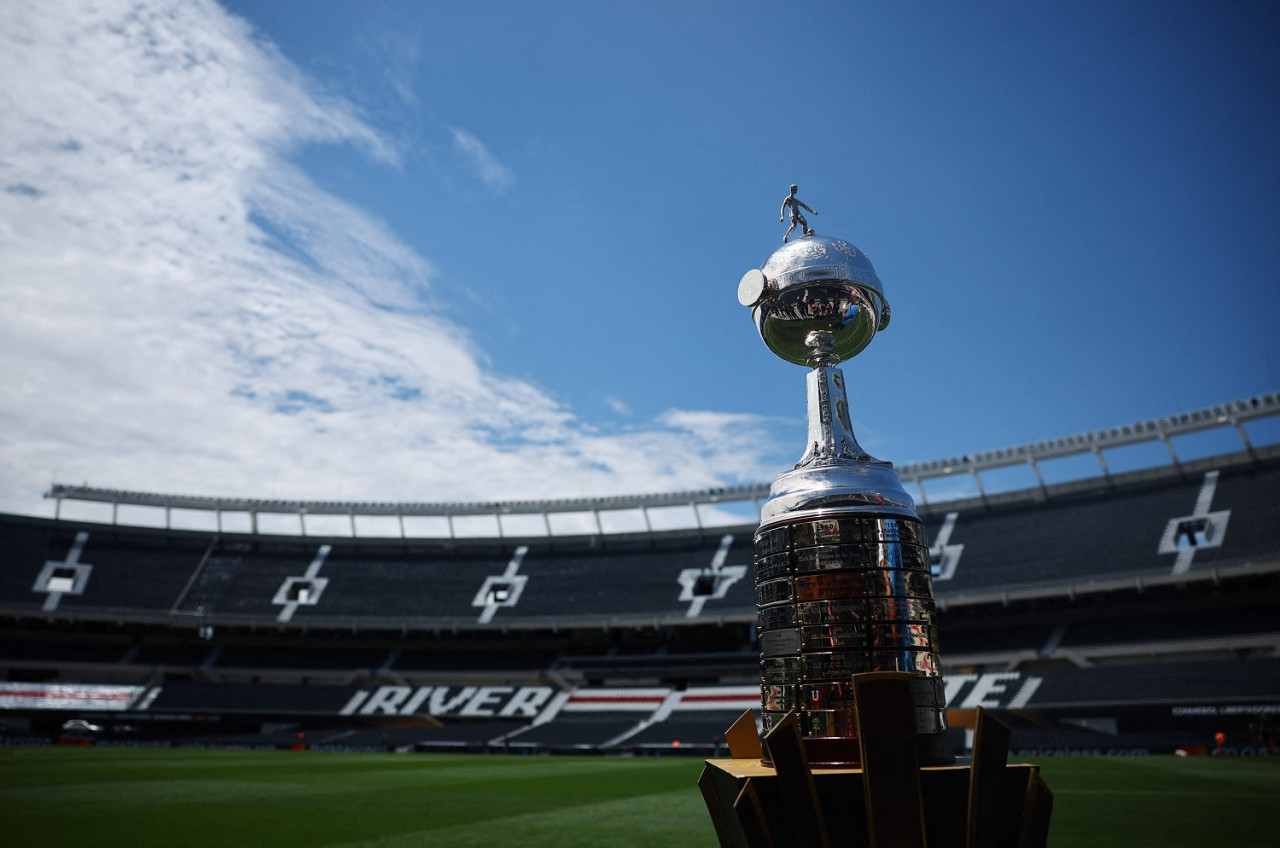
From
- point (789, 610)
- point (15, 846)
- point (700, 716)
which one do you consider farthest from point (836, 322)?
point (700, 716)

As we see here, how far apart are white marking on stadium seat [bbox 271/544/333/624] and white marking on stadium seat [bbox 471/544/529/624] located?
9030mm

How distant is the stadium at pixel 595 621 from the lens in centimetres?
3062

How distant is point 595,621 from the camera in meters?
41.5

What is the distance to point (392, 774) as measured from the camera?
66.3ft

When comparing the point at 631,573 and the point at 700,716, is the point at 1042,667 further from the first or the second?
the point at 631,573

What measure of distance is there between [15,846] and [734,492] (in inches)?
1508

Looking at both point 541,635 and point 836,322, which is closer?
point 836,322

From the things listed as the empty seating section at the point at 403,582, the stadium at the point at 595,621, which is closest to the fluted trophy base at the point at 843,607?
the stadium at the point at 595,621

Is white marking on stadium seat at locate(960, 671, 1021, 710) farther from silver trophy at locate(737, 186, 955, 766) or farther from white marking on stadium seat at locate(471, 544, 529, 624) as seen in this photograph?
silver trophy at locate(737, 186, 955, 766)

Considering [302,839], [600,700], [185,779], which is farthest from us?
[600,700]

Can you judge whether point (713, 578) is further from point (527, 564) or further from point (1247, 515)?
point (1247, 515)

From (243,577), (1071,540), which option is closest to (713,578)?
(1071,540)

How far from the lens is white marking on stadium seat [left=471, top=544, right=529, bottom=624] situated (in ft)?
145

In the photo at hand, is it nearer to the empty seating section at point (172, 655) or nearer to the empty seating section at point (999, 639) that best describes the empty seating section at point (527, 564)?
the empty seating section at point (999, 639)
